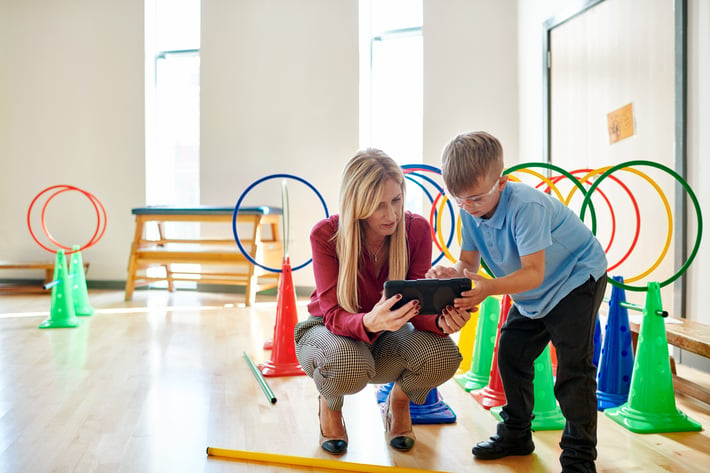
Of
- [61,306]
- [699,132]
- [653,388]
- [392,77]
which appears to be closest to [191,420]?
[653,388]

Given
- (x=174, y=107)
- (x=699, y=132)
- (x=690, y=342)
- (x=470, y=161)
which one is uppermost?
(x=174, y=107)

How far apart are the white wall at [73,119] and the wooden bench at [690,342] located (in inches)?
187

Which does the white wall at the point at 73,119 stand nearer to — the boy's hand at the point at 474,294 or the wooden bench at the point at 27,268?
the wooden bench at the point at 27,268

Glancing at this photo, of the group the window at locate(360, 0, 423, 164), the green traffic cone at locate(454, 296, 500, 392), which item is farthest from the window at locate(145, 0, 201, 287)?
the green traffic cone at locate(454, 296, 500, 392)

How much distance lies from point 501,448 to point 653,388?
0.62m

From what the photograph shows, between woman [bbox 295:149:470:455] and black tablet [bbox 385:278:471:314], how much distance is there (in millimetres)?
41

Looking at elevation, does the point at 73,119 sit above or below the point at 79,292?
above

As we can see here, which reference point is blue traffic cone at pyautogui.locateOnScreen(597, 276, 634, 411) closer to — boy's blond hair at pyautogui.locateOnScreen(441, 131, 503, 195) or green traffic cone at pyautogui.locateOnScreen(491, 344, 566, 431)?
green traffic cone at pyautogui.locateOnScreen(491, 344, 566, 431)

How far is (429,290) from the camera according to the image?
1.57 m

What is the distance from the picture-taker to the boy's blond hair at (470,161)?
1.45 metres

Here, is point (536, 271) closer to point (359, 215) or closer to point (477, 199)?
point (477, 199)

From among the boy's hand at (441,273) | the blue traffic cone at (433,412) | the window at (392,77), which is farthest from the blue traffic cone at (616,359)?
the window at (392,77)

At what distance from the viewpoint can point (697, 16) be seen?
276cm

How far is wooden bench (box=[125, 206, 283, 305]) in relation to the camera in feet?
15.7
